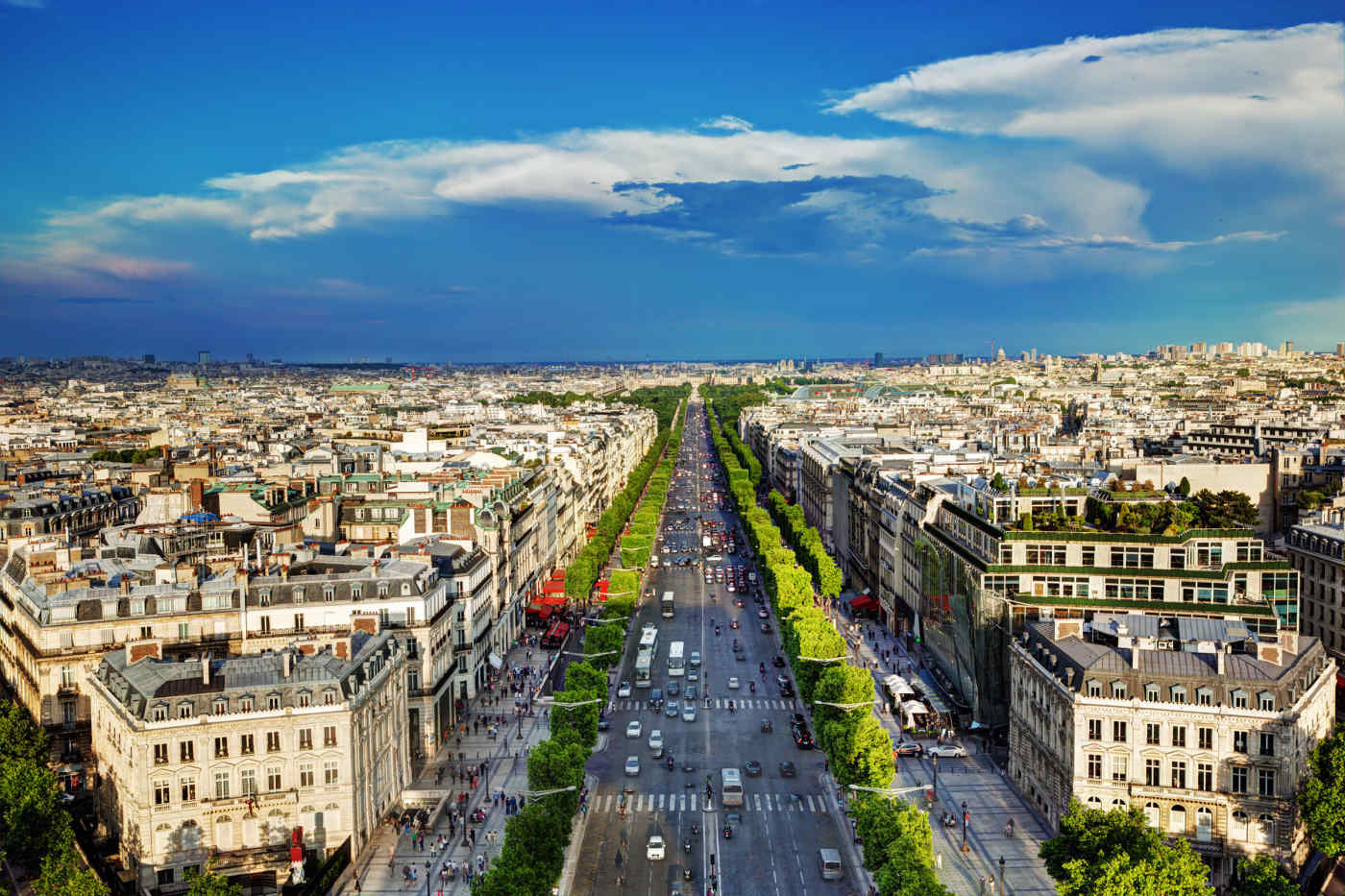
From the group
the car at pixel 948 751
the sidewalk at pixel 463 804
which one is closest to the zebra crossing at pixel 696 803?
the sidewalk at pixel 463 804

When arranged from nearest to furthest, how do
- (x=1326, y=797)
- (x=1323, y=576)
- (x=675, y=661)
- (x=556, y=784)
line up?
(x=1326, y=797)
(x=556, y=784)
(x=1323, y=576)
(x=675, y=661)

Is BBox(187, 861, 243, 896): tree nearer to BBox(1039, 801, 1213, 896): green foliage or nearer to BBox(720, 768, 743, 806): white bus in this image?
BBox(720, 768, 743, 806): white bus

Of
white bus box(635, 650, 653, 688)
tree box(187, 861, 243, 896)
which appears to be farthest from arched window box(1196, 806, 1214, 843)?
white bus box(635, 650, 653, 688)

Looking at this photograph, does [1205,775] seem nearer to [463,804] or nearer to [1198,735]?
[1198,735]

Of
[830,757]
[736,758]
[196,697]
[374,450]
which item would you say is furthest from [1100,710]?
[374,450]

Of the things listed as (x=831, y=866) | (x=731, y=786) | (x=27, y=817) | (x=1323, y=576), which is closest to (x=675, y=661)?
(x=731, y=786)

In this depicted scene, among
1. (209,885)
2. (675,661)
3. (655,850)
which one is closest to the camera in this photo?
(209,885)
